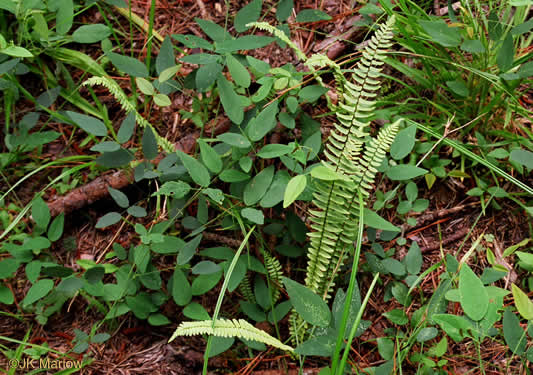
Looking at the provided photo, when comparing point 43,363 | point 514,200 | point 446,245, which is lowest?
point 43,363

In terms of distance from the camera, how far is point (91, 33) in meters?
2.17

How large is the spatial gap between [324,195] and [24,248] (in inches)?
53.8

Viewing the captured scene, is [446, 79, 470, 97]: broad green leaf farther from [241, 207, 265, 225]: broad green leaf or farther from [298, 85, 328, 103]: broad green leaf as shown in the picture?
[241, 207, 265, 225]: broad green leaf

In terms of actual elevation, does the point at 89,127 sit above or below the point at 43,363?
above

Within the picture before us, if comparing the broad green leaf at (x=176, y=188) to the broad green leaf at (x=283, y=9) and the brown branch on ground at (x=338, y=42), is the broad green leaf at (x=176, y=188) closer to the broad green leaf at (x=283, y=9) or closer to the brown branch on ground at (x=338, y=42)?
the broad green leaf at (x=283, y=9)

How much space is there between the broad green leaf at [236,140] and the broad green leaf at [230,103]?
6 cm

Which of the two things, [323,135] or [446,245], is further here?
[323,135]

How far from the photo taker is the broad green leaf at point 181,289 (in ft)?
5.73

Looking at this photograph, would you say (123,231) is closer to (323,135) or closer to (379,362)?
(323,135)

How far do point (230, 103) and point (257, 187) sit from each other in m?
0.37

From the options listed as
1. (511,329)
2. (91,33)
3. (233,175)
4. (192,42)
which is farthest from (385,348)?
(91,33)

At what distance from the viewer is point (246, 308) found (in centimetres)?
181

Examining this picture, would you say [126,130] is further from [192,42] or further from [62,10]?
[62,10]

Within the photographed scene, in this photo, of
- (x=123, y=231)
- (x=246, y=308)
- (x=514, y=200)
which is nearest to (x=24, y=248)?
(x=123, y=231)
